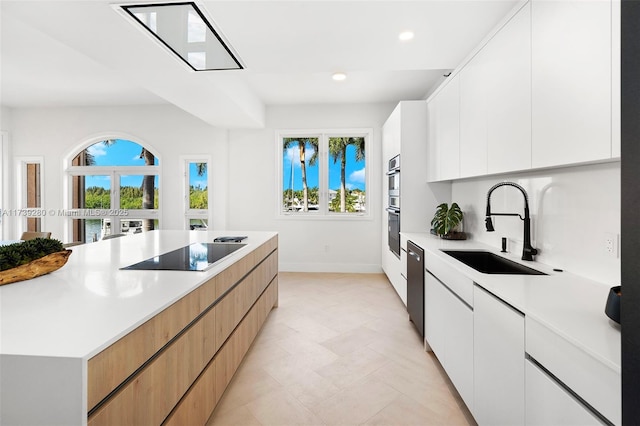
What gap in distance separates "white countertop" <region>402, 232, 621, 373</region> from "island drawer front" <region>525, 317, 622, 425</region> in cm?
3

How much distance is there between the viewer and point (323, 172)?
5.31 m

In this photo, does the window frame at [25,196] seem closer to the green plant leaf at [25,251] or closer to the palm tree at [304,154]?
the palm tree at [304,154]

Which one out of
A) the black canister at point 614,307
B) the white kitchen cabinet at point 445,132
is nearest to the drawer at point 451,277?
the black canister at point 614,307

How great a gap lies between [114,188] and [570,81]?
6.54 m

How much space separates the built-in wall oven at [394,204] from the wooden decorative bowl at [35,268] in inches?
122

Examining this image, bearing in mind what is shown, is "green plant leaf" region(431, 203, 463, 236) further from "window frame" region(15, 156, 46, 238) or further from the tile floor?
"window frame" region(15, 156, 46, 238)

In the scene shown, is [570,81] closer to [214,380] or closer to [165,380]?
[165,380]

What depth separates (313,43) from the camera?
7.99ft

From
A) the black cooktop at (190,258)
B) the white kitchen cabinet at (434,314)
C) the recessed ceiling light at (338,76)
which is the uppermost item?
the recessed ceiling light at (338,76)

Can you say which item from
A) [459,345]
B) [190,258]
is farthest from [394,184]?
[190,258]

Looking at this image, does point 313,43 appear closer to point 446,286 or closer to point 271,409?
point 446,286

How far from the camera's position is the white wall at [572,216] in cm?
145

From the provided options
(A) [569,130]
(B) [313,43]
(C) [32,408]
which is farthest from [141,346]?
(B) [313,43]

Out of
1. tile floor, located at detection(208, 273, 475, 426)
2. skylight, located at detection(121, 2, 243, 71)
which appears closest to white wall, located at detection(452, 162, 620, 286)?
tile floor, located at detection(208, 273, 475, 426)
